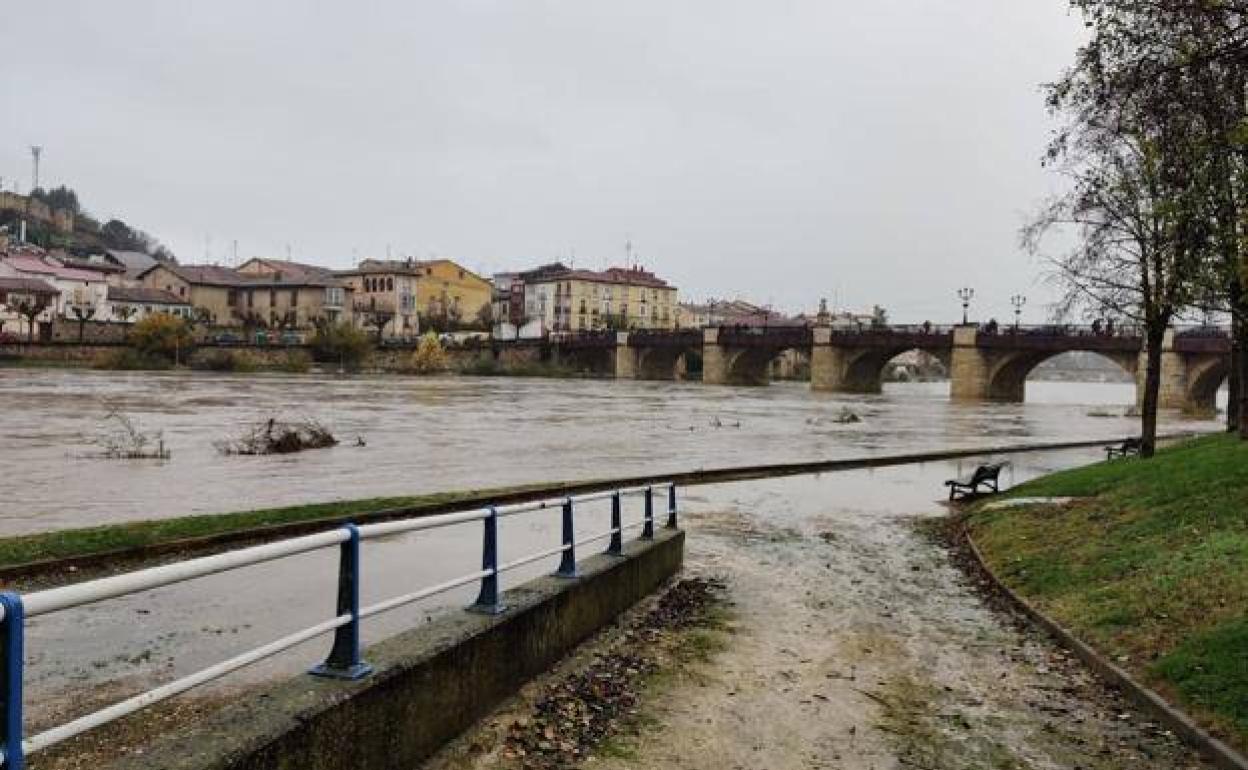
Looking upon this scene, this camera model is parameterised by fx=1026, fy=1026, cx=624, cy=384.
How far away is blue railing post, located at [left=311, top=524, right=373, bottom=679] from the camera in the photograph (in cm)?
568

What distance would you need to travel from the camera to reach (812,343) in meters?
104

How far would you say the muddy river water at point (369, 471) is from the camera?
28.2ft

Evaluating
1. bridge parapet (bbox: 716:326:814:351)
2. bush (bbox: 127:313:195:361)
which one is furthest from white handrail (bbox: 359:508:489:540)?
bush (bbox: 127:313:195:361)

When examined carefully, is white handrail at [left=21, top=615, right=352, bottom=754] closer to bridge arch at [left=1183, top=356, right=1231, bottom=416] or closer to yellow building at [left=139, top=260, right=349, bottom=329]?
bridge arch at [left=1183, top=356, right=1231, bottom=416]

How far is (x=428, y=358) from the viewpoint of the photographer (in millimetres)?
116250

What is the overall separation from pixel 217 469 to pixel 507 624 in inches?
788

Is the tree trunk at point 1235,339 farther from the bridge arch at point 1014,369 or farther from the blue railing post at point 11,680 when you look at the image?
the bridge arch at point 1014,369

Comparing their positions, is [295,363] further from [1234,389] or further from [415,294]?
[1234,389]

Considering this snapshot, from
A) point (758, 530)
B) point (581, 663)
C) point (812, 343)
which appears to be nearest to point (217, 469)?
point (758, 530)

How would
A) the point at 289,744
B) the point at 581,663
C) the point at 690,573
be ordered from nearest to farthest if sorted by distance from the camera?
1. the point at 289,744
2. the point at 581,663
3. the point at 690,573

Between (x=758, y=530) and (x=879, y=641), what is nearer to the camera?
(x=879, y=641)

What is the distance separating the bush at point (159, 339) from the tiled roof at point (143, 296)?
114 ft

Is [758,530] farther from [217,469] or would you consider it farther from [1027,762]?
[217,469]

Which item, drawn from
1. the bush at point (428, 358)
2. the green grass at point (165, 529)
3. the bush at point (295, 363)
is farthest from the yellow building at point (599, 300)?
the green grass at point (165, 529)
